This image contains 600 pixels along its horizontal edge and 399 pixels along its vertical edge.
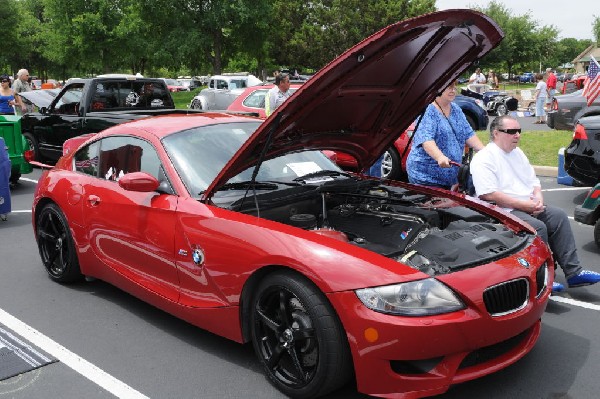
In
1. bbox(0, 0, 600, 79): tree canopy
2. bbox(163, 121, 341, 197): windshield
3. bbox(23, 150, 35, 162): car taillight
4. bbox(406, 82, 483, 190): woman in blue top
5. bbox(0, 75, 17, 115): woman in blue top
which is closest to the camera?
bbox(163, 121, 341, 197): windshield

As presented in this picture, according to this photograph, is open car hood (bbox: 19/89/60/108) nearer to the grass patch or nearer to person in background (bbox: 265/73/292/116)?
person in background (bbox: 265/73/292/116)

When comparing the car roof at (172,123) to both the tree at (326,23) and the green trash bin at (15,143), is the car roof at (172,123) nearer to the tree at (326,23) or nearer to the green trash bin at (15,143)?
the green trash bin at (15,143)

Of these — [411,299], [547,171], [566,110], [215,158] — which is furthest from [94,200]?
[566,110]

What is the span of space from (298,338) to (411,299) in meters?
0.65

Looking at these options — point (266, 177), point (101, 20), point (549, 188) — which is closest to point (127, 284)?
point (266, 177)

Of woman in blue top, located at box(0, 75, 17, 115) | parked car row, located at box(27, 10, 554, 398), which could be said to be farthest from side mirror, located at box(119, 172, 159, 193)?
woman in blue top, located at box(0, 75, 17, 115)

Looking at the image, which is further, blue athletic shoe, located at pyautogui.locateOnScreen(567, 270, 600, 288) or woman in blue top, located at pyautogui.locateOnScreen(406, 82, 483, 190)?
woman in blue top, located at pyautogui.locateOnScreen(406, 82, 483, 190)

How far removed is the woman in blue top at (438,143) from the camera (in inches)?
206

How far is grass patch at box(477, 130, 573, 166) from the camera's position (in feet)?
36.4

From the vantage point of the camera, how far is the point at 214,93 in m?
18.5

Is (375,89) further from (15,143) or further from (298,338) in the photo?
(15,143)

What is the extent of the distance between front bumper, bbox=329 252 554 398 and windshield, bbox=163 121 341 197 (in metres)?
1.50

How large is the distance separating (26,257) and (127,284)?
7.87 feet

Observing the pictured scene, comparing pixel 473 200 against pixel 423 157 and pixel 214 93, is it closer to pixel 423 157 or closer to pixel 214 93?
pixel 423 157
